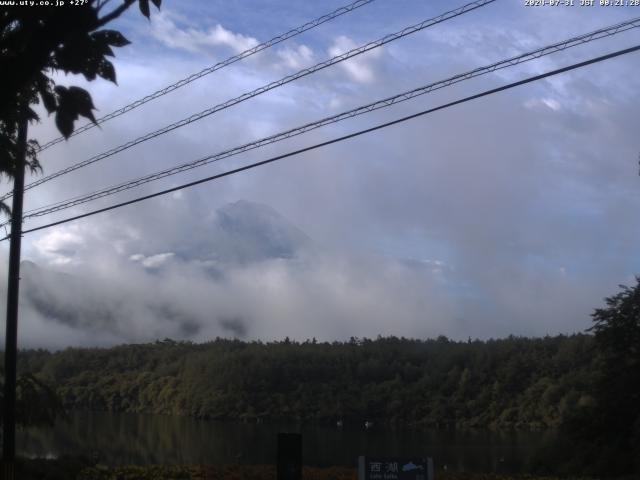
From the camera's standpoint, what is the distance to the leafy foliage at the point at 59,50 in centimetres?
543

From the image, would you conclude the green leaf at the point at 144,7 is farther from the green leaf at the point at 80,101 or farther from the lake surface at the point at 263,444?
the lake surface at the point at 263,444

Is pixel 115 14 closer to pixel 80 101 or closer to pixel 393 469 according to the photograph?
pixel 80 101

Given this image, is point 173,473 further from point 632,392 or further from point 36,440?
point 36,440

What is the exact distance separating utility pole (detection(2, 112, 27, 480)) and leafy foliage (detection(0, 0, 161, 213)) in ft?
36.9

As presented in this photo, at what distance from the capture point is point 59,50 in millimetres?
5879

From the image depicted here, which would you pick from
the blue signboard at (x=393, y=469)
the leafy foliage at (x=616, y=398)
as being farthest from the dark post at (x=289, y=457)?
the leafy foliage at (x=616, y=398)

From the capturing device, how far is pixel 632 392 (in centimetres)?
2636

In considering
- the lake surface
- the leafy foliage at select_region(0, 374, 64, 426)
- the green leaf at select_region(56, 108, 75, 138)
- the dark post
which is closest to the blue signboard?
the dark post

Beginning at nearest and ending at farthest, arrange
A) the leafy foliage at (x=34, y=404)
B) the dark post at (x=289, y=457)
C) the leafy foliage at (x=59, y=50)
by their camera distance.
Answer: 1. the leafy foliage at (x=59, y=50)
2. the dark post at (x=289, y=457)
3. the leafy foliage at (x=34, y=404)

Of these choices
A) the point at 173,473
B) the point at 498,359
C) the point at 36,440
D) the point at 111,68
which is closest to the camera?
the point at 111,68

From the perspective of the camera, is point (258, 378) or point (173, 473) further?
point (258, 378)

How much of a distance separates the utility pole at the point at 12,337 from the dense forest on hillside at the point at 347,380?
114 feet

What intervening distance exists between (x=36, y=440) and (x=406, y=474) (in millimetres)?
30437

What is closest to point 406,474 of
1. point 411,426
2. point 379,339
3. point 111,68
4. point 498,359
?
point 111,68
